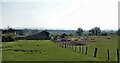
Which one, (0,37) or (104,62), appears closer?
(104,62)

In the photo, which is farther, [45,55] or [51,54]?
[51,54]

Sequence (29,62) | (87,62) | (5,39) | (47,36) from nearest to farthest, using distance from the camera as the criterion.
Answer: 1. (87,62)
2. (29,62)
3. (5,39)
4. (47,36)

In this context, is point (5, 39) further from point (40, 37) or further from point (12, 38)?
point (40, 37)

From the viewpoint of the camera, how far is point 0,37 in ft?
371

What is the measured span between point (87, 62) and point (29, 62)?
6300 millimetres

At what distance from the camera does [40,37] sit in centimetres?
14525

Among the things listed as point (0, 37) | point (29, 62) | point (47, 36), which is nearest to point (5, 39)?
point (0, 37)

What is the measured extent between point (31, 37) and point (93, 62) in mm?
121806

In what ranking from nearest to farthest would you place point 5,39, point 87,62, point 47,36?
point 87,62 < point 5,39 < point 47,36

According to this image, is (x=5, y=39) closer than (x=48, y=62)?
No

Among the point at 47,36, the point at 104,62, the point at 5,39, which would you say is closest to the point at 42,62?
the point at 104,62

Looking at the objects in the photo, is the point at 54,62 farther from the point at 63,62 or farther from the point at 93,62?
the point at 93,62

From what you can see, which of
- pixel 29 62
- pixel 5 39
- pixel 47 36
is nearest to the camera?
pixel 29 62

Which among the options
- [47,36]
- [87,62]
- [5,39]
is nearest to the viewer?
[87,62]
